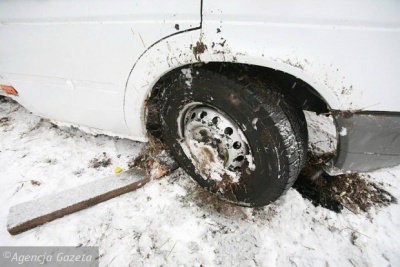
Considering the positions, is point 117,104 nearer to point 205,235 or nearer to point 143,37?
point 143,37

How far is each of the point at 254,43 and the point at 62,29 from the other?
1.38 meters

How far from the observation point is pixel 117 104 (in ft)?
6.39

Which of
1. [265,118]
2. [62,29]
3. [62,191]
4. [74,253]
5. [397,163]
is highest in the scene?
[62,29]

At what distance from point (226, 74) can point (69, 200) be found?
164 cm

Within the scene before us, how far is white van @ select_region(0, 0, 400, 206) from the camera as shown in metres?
1.12

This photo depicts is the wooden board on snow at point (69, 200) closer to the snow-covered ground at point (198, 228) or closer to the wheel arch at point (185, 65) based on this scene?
the snow-covered ground at point (198, 228)

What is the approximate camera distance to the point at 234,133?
1681 millimetres

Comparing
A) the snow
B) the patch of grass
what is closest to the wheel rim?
the snow

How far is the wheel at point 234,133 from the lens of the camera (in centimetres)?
146

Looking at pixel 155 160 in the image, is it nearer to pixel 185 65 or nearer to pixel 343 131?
pixel 185 65

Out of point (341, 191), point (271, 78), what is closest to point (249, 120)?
point (271, 78)

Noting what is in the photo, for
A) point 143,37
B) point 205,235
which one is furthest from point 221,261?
point 143,37

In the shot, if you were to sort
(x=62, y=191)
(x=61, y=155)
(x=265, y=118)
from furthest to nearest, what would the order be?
(x=61, y=155), (x=62, y=191), (x=265, y=118)

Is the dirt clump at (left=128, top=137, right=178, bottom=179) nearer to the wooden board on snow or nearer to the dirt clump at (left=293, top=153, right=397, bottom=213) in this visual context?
the wooden board on snow
